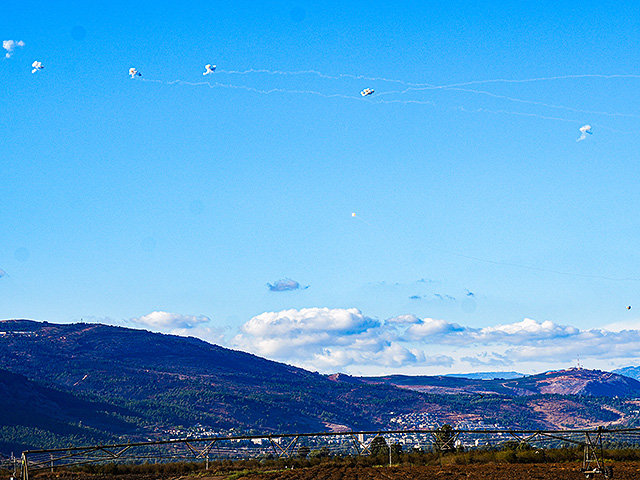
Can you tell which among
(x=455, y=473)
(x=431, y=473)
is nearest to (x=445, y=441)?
(x=431, y=473)

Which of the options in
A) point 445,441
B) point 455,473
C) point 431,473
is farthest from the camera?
point 445,441

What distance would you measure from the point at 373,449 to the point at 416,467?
16.6 metres

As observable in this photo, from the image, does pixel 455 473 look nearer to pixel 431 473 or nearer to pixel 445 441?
pixel 431 473

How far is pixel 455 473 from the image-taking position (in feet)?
168

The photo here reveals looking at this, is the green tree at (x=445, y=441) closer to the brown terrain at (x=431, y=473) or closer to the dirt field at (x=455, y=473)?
the brown terrain at (x=431, y=473)

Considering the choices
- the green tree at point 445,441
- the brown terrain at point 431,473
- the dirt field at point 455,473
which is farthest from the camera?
the green tree at point 445,441

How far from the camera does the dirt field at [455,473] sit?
155 ft

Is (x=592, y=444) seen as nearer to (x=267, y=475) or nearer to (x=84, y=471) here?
(x=267, y=475)

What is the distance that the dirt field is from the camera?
4716 cm

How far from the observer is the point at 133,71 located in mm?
70938

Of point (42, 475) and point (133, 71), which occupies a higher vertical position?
point (133, 71)

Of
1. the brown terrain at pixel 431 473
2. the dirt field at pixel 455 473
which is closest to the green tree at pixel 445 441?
the brown terrain at pixel 431 473

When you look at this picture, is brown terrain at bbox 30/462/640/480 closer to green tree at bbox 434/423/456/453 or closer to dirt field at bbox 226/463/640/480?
dirt field at bbox 226/463/640/480

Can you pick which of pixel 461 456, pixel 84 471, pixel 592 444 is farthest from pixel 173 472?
pixel 592 444
